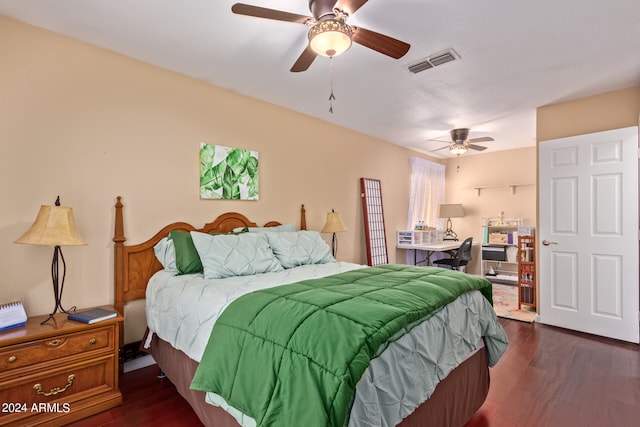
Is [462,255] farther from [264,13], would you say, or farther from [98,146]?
[98,146]

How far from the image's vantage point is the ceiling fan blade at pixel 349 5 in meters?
1.64

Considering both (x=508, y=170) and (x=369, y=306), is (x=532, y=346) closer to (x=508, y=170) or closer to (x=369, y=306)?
(x=369, y=306)

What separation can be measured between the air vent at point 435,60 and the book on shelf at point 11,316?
3.28 m

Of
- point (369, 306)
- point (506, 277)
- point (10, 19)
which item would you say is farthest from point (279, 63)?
point (506, 277)

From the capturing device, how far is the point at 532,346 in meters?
3.03

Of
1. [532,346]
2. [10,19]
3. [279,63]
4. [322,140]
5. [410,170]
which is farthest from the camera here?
[410,170]

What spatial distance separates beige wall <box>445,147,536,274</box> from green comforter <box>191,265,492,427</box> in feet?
15.9

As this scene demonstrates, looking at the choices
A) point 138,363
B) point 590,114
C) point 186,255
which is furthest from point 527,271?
point 138,363

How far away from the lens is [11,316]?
1861 millimetres

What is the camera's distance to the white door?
3119 mm

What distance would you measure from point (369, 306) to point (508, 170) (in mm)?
5612

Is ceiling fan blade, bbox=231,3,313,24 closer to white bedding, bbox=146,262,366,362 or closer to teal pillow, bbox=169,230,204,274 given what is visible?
white bedding, bbox=146,262,366,362

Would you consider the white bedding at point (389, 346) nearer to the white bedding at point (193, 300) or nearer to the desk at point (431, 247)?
the white bedding at point (193, 300)

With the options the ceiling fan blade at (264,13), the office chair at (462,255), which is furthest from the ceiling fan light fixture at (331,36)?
the office chair at (462,255)
